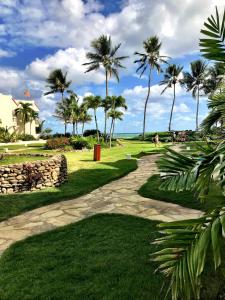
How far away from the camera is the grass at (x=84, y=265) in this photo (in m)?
4.49

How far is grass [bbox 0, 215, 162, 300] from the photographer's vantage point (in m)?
4.49

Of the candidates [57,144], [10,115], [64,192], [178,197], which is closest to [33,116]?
[10,115]

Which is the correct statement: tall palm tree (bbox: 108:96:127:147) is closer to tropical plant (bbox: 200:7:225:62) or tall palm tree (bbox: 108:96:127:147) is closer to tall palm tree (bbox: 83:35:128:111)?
tall palm tree (bbox: 83:35:128:111)

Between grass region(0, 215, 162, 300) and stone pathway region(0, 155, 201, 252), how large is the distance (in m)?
0.53

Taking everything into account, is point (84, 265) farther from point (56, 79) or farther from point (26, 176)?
point (56, 79)

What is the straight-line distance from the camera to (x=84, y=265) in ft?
17.5

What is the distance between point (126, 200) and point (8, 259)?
4557 millimetres

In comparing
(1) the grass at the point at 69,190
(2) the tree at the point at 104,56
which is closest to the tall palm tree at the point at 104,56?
(2) the tree at the point at 104,56

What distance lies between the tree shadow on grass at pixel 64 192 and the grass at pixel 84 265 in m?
2.37

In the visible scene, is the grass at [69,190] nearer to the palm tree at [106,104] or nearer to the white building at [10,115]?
the palm tree at [106,104]

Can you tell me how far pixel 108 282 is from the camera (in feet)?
15.4

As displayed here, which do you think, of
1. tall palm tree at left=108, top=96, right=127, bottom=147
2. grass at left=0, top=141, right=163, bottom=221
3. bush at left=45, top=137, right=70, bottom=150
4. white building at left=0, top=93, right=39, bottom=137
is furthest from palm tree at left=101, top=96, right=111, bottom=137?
grass at left=0, top=141, right=163, bottom=221

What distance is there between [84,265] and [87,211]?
337cm

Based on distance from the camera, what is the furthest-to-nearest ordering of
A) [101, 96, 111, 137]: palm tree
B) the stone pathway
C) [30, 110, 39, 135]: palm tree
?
[30, 110, 39, 135]: palm tree < [101, 96, 111, 137]: palm tree < the stone pathway
